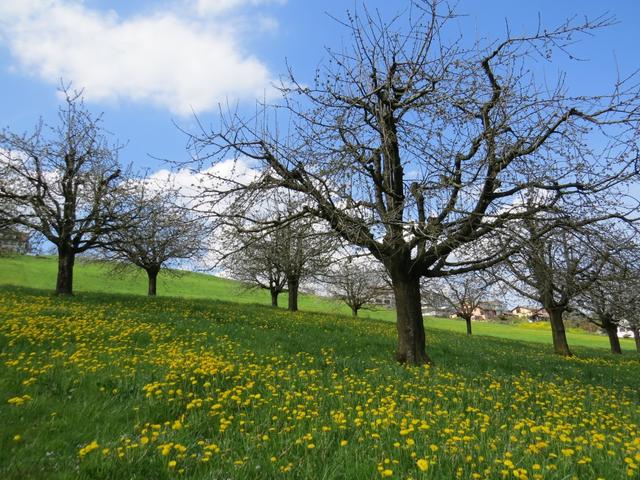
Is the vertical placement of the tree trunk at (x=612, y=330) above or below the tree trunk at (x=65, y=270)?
below

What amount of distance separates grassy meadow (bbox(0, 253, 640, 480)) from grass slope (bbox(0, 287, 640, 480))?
0.8 inches

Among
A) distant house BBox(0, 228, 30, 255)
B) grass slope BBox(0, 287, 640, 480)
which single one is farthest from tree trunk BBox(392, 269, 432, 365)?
distant house BBox(0, 228, 30, 255)

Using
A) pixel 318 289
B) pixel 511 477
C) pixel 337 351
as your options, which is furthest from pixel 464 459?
pixel 318 289

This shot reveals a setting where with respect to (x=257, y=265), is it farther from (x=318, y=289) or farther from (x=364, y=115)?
(x=364, y=115)

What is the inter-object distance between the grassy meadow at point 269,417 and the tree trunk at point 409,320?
612 millimetres

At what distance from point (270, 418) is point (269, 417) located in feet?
0.16

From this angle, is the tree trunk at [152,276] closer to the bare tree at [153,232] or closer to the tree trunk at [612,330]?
the bare tree at [153,232]

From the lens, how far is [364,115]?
8.02m

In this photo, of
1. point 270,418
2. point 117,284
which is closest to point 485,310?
point 270,418

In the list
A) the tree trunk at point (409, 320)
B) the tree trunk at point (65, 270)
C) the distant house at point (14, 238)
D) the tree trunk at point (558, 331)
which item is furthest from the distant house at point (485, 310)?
the distant house at point (14, 238)

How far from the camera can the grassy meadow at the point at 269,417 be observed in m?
3.51

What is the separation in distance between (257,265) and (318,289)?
13.6 metres

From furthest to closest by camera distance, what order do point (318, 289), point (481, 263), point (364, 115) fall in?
point (318, 289)
point (481, 263)
point (364, 115)

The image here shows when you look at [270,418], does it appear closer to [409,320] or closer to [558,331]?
[409,320]
